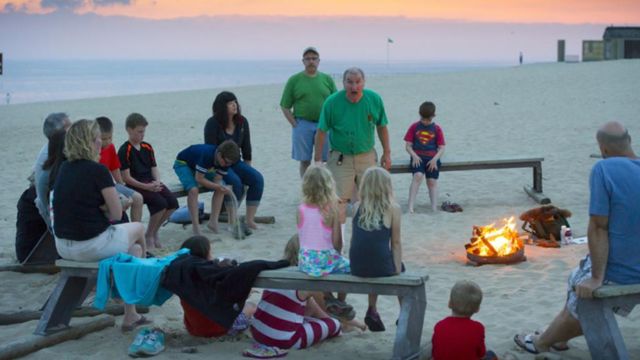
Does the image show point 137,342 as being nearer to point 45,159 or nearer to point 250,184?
point 45,159

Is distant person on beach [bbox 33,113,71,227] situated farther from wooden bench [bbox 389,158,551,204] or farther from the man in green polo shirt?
wooden bench [bbox 389,158,551,204]

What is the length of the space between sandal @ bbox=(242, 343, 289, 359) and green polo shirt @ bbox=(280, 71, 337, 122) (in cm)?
502

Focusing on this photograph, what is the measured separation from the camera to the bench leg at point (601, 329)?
15.3 feet

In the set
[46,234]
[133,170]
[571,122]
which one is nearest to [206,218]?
[133,170]

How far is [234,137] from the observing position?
30.1 ft

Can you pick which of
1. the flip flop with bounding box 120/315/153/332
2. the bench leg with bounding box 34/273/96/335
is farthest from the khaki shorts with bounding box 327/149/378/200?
the bench leg with bounding box 34/273/96/335

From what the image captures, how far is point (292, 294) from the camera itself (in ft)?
17.6

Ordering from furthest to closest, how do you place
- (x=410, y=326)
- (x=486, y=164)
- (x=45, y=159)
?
(x=486, y=164)
(x=45, y=159)
(x=410, y=326)

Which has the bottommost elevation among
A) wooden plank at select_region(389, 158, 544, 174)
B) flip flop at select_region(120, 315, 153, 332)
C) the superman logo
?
flip flop at select_region(120, 315, 153, 332)

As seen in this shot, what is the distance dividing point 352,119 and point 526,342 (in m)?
3.69

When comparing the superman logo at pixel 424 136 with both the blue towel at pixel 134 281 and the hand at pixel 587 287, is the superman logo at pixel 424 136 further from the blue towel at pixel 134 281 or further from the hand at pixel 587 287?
Answer: the hand at pixel 587 287

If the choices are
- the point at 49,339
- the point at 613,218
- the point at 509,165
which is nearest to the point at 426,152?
the point at 509,165

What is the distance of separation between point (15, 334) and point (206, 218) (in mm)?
3924

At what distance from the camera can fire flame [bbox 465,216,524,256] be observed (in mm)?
7500
